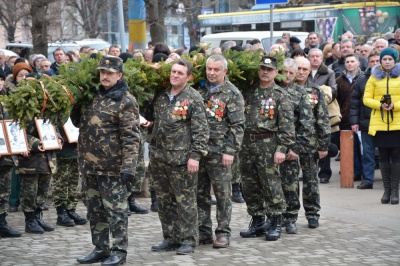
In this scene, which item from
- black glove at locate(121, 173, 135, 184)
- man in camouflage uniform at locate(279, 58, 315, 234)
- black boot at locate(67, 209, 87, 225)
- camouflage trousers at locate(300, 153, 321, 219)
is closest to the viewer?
black glove at locate(121, 173, 135, 184)

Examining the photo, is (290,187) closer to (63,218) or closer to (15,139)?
(63,218)

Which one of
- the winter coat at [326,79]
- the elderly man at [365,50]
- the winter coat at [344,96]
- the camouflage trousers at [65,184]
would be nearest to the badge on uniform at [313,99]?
the camouflage trousers at [65,184]

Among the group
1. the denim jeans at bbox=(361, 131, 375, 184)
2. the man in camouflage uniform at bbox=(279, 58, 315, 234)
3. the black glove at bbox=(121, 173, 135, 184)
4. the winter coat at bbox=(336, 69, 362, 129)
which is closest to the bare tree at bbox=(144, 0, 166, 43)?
the winter coat at bbox=(336, 69, 362, 129)

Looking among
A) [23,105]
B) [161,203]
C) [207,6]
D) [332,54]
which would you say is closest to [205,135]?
[161,203]

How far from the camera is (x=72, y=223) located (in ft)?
38.3

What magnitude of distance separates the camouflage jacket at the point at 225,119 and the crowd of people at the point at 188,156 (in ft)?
0.03

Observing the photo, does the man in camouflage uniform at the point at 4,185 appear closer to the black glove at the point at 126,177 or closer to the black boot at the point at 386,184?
the black glove at the point at 126,177

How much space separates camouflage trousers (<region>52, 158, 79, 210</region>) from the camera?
38.4ft

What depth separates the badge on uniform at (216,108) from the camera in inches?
397

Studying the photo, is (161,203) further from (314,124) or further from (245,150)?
(314,124)

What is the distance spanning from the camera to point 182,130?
9.67 metres

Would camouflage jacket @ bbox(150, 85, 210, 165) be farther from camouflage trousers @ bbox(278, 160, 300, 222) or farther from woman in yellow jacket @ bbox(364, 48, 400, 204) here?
woman in yellow jacket @ bbox(364, 48, 400, 204)

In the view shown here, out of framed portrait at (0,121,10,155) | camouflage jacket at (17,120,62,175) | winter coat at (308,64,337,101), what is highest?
winter coat at (308,64,337,101)

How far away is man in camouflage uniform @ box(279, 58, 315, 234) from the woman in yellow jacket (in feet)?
7.35
